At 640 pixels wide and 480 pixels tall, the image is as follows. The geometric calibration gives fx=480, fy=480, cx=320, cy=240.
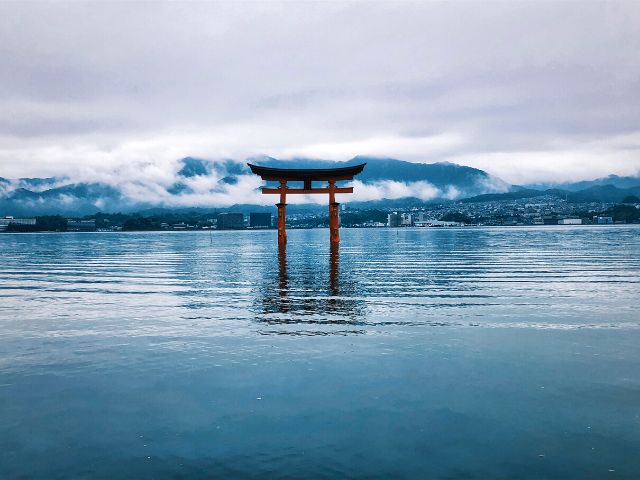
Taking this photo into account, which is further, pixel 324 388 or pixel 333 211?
pixel 333 211

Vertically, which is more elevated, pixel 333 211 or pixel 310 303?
pixel 333 211

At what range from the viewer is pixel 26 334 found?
500 inches

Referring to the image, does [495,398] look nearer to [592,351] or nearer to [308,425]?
[308,425]

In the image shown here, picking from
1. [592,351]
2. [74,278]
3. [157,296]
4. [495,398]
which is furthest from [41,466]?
[74,278]

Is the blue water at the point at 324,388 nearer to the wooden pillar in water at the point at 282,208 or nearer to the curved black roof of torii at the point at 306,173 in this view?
the curved black roof of torii at the point at 306,173

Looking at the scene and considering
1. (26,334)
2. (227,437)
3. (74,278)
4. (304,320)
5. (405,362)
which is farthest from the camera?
(74,278)

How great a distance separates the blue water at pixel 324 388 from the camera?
5.79 metres

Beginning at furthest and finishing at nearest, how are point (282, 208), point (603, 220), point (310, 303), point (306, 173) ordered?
point (603, 220)
point (282, 208)
point (306, 173)
point (310, 303)

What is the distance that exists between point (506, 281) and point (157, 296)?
49.3 ft

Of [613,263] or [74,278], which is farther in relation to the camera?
[613,263]

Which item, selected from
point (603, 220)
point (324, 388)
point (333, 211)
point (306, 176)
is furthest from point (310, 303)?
point (603, 220)

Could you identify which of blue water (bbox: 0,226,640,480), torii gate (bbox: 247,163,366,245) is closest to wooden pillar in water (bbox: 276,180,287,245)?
torii gate (bbox: 247,163,366,245)

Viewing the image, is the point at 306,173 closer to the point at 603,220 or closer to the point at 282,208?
the point at 282,208

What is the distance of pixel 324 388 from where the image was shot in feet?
26.8
